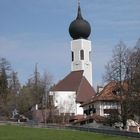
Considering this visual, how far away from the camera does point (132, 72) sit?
207 feet

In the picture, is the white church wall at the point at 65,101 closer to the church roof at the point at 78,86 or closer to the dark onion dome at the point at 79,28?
the church roof at the point at 78,86

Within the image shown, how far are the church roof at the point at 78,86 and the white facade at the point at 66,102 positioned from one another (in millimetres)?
1162

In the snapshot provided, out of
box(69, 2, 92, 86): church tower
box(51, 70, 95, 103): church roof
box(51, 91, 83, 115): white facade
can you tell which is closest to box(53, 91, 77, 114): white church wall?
box(51, 91, 83, 115): white facade

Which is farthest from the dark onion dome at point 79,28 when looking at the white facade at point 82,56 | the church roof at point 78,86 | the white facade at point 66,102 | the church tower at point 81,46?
the white facade at point 66,102

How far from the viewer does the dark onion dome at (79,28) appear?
130m

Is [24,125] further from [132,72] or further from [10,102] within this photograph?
[10,102]

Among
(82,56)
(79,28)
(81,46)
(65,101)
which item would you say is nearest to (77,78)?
(65,101)

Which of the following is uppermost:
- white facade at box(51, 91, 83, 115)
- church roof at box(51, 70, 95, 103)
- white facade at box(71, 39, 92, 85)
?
white facade at box(71, 39, 92, 85)

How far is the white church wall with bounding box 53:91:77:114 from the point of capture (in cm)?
11271

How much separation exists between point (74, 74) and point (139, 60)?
219ft

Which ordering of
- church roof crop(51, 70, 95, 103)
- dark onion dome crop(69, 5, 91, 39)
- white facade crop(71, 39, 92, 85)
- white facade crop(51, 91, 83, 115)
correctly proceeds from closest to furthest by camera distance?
white facade crop(51, 91, 83, 115) < church roof crop(51, 70, 95, 103) < dark onion dome crop(69, 5, 91, 39) < white facade crop(71, 39, 92, 85)

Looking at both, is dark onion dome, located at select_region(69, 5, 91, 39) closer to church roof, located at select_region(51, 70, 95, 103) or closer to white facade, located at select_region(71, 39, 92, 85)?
white facade, located at select_region(71, 39, 92, 85)

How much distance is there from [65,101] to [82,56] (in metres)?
21.4

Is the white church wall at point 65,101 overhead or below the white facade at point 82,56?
below
